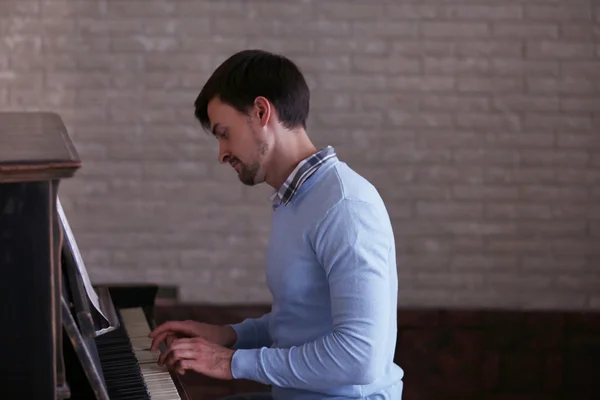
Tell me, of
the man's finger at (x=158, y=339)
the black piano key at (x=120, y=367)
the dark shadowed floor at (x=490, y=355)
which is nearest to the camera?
the black piano key at (x=120, y=367)

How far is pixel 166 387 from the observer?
5.37ft

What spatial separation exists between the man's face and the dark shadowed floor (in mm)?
1360

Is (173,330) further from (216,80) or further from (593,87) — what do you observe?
(593,87)

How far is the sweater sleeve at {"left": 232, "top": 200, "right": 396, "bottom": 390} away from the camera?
1589 mm

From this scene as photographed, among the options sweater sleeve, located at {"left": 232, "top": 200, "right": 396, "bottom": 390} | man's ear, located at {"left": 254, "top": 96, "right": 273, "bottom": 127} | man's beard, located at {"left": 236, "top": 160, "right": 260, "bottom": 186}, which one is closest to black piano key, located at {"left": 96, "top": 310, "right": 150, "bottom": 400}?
sweater sleeve, located at {"left": 232, "top": 200, "right": 396, "bottom": 390}

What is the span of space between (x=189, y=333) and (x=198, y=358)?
234 mm

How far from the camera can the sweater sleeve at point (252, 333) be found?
6.56ft

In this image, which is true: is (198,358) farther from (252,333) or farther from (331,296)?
(252,333)

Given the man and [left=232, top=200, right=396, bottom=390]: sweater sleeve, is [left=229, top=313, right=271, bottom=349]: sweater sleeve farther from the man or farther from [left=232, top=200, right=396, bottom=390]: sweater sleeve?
[left=232, top=200, right=396, bottom=390]: sweater sleeve

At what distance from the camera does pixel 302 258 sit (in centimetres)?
170

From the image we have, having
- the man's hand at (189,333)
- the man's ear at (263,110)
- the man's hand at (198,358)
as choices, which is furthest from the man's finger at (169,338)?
the man's ear at (263,110)

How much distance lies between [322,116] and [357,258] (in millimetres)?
1447

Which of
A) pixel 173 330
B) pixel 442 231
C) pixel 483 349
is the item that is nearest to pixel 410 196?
pixel 442 231

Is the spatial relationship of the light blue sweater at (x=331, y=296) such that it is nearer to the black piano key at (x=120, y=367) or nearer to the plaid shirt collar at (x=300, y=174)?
the plaid shirt collar at (x=300, y=174)
